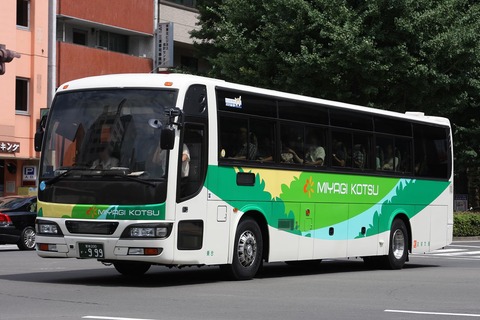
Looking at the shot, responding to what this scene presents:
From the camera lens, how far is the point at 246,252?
17.9 m

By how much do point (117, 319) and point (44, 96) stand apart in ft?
106

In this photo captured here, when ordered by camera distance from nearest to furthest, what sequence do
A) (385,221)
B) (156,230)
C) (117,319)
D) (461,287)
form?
(117,319) < (156,230) < (461,287) < (385,221)

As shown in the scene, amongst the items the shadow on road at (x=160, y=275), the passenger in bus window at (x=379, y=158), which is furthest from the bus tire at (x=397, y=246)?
the passenger in bus window at (x=379, y=158)

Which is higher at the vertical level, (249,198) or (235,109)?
(235,109)

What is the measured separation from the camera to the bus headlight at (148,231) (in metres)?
16.0

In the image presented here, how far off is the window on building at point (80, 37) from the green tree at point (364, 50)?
8.54 m

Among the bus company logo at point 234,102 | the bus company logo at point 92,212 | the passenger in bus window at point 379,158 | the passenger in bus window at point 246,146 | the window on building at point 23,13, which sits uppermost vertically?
the window on building at point 23,13

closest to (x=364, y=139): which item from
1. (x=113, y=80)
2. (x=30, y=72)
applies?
(x=113, y=80)

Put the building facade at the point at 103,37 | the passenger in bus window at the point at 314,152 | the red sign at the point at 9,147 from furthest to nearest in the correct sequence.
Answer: the building facade at the point at 103,37 → the red sign at the point at 9,147 → the passenger in bus window at the point at 314,152

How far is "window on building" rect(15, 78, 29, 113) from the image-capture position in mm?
42219

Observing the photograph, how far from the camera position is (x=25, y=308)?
12.8 meters

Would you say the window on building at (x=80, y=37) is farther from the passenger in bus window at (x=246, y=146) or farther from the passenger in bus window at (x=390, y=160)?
the passenger in bus window at (x=246, y=146)

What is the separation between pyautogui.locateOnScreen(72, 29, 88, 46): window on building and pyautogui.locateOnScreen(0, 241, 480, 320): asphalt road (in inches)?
946

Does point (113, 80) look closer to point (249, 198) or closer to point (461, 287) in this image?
point (249, 198)
